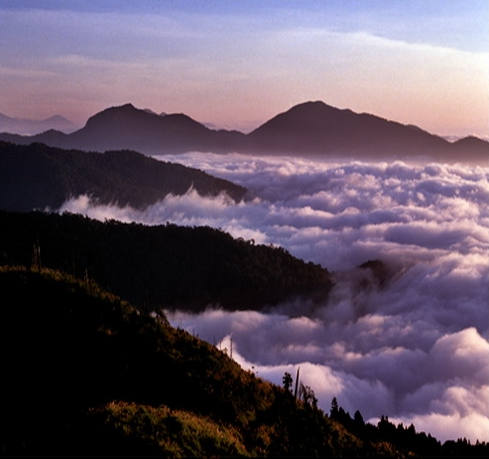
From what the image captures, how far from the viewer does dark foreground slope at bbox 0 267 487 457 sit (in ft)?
108

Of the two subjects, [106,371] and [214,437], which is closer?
[214,437]

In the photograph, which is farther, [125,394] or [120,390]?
[120,390]

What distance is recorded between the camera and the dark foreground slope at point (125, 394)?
33.1 meters

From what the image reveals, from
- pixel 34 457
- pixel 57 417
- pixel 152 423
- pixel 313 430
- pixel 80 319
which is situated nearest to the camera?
pixel 34 457

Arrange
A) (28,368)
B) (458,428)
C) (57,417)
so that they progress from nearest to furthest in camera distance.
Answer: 1. (57,417)
2. (28,368)
3. (458,428)

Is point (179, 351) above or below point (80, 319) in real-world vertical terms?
below

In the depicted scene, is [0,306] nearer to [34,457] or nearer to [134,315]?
[134,315]

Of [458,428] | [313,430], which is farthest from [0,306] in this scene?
[458,428]

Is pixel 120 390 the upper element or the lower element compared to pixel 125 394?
upper

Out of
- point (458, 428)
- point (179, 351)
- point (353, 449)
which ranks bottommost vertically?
point (458, 428)

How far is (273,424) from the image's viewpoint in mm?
50500

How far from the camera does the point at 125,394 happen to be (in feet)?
156

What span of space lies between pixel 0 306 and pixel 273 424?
33702mm

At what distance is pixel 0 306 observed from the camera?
59062 mm
